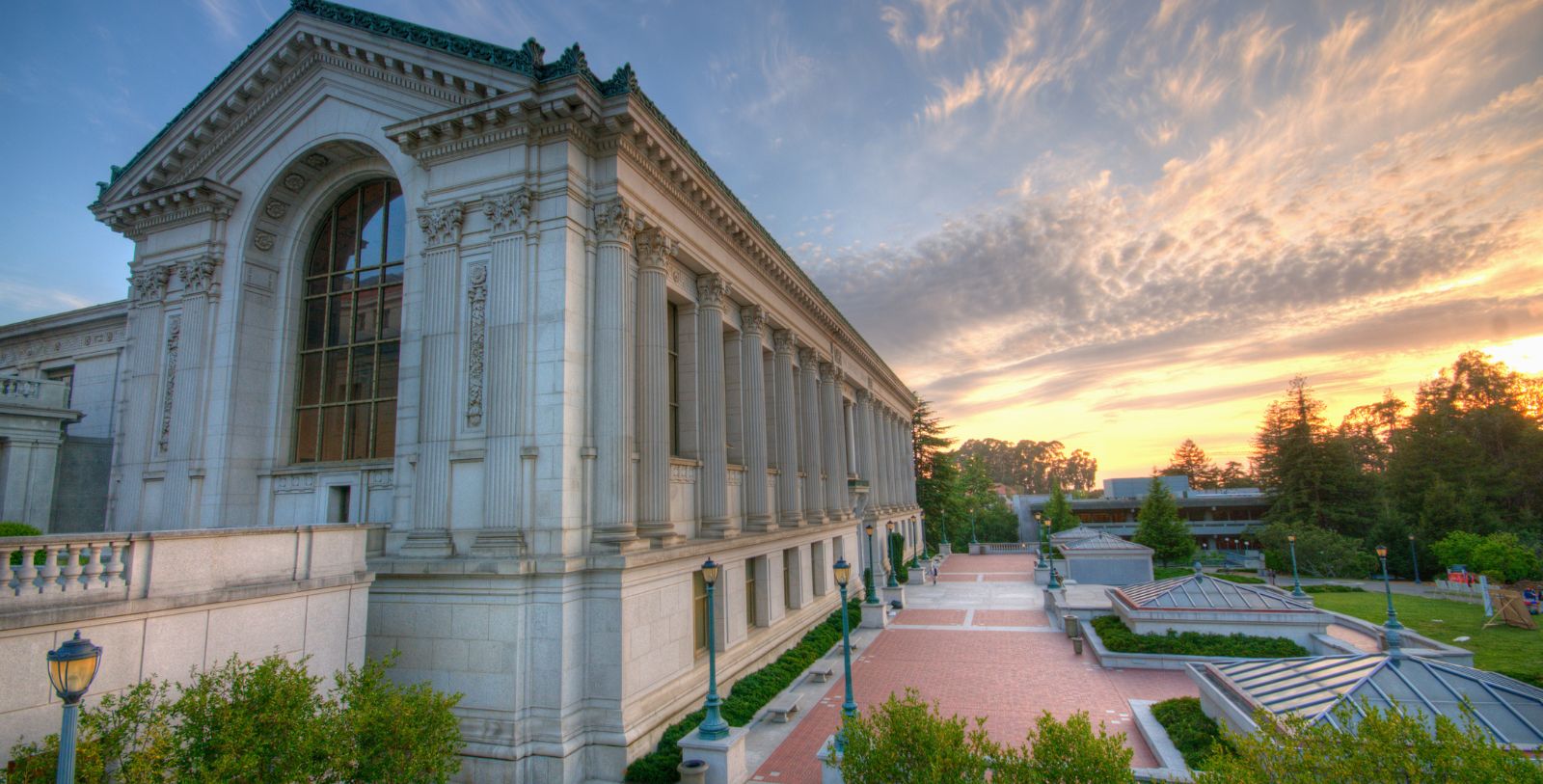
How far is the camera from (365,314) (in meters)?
19.0

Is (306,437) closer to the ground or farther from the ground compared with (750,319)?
closer to the ground

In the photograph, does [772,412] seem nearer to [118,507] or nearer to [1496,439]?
[118,507]

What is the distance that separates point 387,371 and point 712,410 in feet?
28.3

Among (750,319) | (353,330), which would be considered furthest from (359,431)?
(750,319)

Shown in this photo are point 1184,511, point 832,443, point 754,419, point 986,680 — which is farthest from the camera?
point 1184,511

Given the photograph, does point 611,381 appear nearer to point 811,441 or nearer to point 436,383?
point 436,383

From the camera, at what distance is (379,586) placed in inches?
591

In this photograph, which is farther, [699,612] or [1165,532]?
[1165,532]

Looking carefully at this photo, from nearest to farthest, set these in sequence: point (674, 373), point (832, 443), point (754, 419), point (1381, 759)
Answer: point (1381, 759) < point (674, 373) < point (754, 419) < point (832, 443)

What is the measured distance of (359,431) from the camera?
18312 millimetres

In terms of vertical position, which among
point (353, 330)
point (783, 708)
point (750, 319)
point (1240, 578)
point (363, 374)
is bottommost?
point (1240, 578)

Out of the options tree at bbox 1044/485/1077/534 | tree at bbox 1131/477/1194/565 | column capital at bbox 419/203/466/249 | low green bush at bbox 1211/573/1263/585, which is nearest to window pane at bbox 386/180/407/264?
column capital at bbox 419/203/466/249

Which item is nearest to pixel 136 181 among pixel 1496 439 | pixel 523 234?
pixel 523 234

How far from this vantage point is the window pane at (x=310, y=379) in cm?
1927
